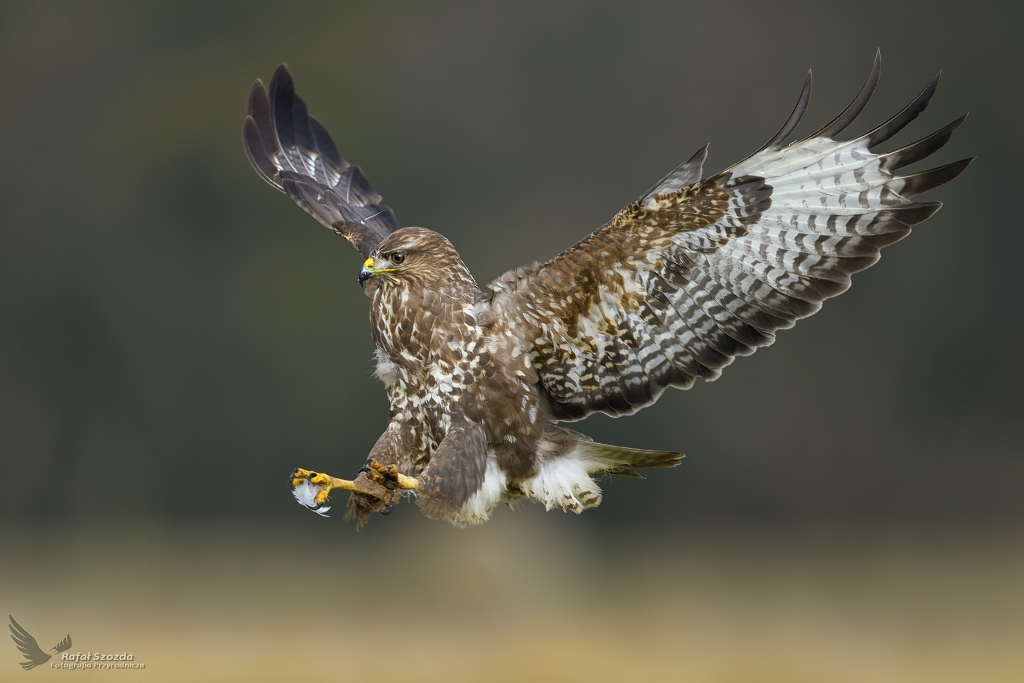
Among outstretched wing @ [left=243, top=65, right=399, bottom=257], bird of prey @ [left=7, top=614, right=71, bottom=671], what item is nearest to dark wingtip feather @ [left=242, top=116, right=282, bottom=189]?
outstretched wing @ [left=243, top=65, right=399, bottom=257]

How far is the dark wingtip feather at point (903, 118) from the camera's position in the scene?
412 centimetres

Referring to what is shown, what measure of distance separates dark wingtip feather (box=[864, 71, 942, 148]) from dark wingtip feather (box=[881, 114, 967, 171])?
0.30 feet

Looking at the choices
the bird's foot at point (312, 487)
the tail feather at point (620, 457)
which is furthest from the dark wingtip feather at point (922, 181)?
the bird's foot at point (312, 487)

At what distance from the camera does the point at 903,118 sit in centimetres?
418

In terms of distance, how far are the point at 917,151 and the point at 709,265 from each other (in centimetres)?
89

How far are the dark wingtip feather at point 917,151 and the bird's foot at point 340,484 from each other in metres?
2.18

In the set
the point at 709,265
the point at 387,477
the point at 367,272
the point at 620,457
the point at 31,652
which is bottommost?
the point at 31,652

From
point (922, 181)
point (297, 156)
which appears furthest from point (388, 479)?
point (297, 156)

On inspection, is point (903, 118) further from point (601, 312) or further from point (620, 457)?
point (620, 457)

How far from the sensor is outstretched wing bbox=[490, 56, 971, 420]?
4.42 meters

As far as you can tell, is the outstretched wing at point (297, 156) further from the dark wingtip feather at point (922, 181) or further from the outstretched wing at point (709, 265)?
the dark wingtip feather at point (922, 181)

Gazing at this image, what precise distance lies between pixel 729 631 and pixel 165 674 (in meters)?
5.21

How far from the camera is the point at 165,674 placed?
9.77 m

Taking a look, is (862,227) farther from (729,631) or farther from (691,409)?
(691,409)
